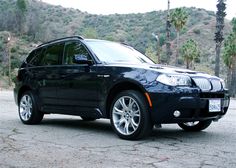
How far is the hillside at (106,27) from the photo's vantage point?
7938 centimetres

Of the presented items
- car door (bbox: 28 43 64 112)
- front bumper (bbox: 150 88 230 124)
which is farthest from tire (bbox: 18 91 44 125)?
front bumper (bbox: 150 88 230 124)

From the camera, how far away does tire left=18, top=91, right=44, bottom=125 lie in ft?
27.2

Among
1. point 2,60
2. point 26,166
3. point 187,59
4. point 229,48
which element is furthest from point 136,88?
point 2,60

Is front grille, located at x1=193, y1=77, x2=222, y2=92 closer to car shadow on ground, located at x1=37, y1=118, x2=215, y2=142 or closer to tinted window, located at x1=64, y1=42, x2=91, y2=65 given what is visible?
car shadow on ground, located at x1=37, y1=118, x2=215, y2=142

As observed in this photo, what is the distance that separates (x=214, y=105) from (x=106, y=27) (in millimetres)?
85023

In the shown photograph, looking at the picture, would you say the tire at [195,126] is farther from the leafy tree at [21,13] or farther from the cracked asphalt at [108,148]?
the leafy tree at [21,13]

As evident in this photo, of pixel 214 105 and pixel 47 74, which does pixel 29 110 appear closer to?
pixel 47 74

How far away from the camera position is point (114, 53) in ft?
24.4

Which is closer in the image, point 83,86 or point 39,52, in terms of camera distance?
point 83,86

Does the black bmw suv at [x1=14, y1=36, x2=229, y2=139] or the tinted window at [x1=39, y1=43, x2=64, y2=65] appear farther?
the tinted window at [x1=39, y1=43, x2=64, y2=65]

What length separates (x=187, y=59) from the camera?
60.4m

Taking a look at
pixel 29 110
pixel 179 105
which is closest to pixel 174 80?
pixel 179 105

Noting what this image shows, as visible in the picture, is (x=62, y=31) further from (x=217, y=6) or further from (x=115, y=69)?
(x=115, y=69)

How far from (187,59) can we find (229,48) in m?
9.25
